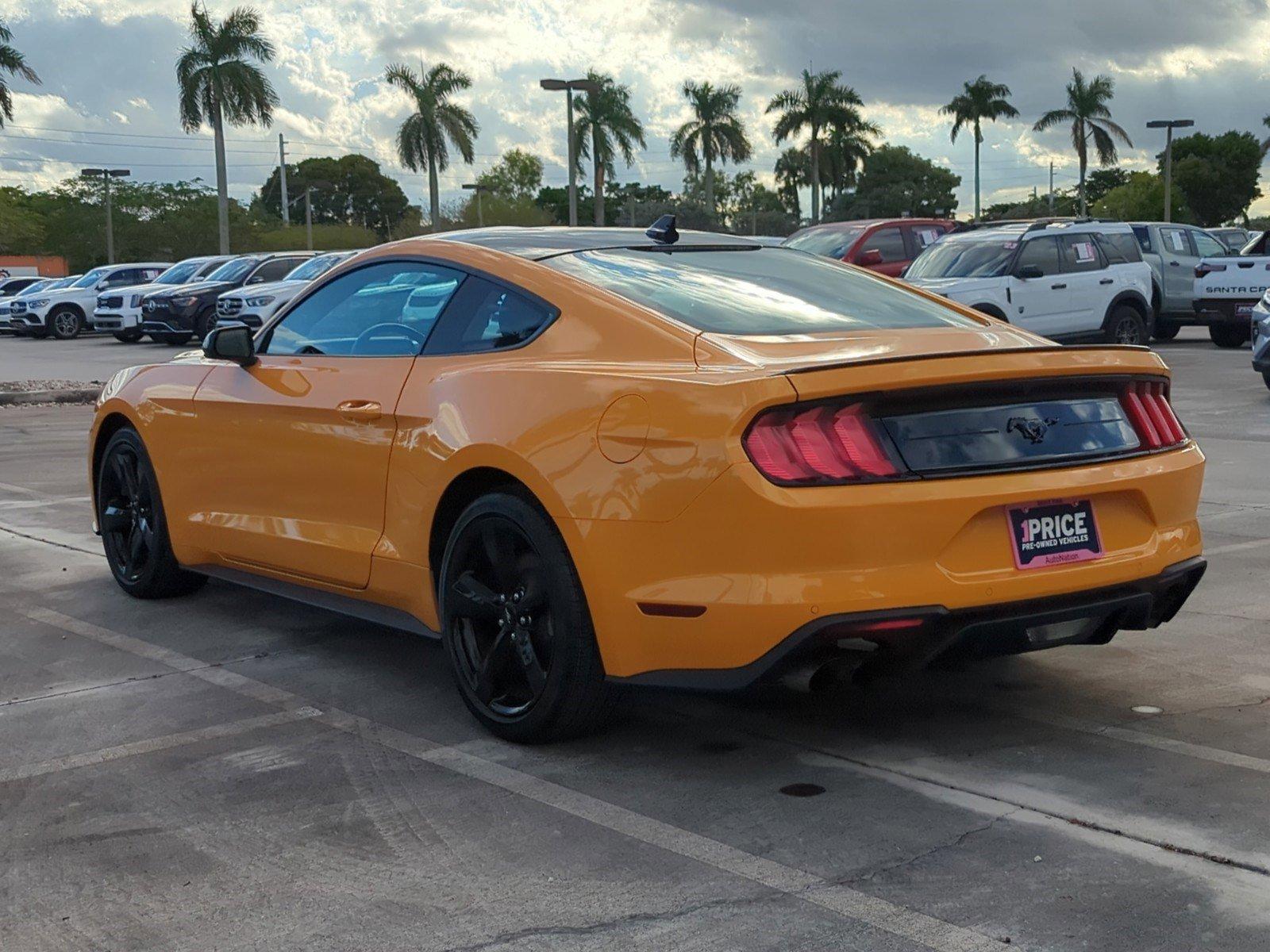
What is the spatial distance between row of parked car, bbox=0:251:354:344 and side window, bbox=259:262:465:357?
1931cm

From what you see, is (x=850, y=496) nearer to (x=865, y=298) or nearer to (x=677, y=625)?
(x=677, y=625)

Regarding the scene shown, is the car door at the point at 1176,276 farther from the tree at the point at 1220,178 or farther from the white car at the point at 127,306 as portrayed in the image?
the tree at the point at 1220,178

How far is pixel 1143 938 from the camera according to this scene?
309 cm

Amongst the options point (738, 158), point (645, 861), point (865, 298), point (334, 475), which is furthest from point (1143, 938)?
point (738, 158)

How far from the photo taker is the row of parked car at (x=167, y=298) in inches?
1060

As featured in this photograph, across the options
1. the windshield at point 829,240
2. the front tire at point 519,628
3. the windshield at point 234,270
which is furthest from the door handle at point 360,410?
the windshield at point 234,270

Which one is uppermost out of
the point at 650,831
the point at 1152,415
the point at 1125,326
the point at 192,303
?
the point at 192,303

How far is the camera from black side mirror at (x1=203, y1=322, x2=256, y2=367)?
19.0ft

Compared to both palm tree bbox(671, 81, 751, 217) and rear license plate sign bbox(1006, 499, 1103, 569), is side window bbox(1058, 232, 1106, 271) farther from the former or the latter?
palm tree bbox(671, 81, 751, 217)

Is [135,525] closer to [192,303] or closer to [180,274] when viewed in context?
[192,303]

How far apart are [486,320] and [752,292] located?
0.83 meters

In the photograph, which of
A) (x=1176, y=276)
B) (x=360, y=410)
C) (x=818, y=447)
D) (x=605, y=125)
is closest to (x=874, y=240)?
(x=1176, y=276)

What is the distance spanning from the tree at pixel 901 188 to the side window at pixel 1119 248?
79395 mm

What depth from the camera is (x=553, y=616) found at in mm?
4266
